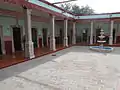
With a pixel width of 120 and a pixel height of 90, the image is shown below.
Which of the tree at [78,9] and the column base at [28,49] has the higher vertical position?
the tree at [78,9]

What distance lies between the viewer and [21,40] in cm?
1071

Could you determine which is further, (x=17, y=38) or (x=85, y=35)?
(x=85, y=35)

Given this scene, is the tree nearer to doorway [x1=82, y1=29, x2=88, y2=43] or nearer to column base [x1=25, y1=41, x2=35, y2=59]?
doorway [x1=82, y1=29, x2=88, y2=43]

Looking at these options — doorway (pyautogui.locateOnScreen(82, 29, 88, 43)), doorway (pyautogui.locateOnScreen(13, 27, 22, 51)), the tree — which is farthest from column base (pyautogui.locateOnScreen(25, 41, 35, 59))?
the tree

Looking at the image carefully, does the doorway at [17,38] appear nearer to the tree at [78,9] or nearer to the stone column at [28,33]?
the stone column at [28,33]

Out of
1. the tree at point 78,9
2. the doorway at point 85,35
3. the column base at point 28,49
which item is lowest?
the column base at point 28,49

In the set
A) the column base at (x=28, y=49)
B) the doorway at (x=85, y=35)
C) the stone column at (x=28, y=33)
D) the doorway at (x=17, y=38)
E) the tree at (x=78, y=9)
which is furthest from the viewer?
the tree at (x=78, y=9)

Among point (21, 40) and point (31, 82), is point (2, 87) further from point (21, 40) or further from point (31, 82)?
point (21, 40)

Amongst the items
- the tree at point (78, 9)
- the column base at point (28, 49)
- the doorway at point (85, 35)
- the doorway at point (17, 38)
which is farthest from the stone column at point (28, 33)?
the tree at point (78, 9)

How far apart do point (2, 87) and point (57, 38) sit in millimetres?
13045

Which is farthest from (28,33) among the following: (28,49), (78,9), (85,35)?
(78,9)

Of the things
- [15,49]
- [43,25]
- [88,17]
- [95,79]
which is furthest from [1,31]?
[88,17]

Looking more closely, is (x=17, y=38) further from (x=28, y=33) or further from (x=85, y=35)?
(x=85, y=35)

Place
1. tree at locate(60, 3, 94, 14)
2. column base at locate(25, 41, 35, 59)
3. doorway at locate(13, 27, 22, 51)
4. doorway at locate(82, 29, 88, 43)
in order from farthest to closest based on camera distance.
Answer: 1. tree at locate(60, 3, 94, 14)
2. doorway at locate(82, 29, 88, 43)
3. doorway at locate(13, 27, 22, 51)
4. column base at locate(25, 41, 35, 59)
